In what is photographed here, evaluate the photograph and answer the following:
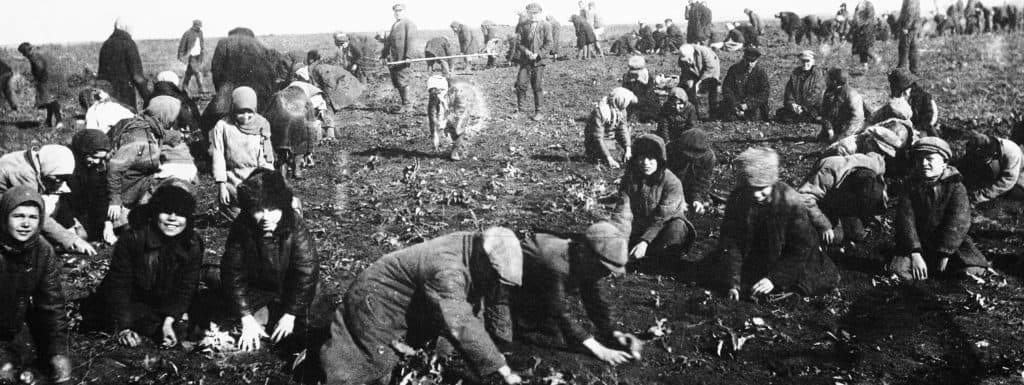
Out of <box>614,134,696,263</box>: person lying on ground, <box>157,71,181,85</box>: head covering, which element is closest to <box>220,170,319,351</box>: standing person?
<box>614,134,696,263</box>: person lying on ground

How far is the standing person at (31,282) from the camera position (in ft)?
13.5

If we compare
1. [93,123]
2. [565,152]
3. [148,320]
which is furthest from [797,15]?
[148,320]

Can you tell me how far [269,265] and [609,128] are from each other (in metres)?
5.88

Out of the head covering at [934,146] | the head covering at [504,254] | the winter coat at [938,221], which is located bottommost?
the winter coat at [938,221]

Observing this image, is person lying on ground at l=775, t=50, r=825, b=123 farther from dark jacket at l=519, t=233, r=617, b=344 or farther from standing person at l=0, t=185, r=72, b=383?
standing person at l=0, t=185, r=72, b=383

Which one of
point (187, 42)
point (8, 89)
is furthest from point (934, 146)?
point (8, 89)

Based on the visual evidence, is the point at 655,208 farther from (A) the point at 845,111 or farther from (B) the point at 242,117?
(A) the point at 845,111

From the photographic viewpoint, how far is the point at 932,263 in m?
6.12

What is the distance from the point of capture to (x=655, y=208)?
6469 millimetres

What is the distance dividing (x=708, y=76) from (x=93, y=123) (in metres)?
10.2

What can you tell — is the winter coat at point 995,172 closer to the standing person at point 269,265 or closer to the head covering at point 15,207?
the standing person at point 269,265

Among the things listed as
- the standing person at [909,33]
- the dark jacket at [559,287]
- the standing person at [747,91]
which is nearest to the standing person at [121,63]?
the dark jacket at [559,287]

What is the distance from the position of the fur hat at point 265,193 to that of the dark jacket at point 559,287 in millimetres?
1818

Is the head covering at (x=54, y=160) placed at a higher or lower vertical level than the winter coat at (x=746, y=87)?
lower
